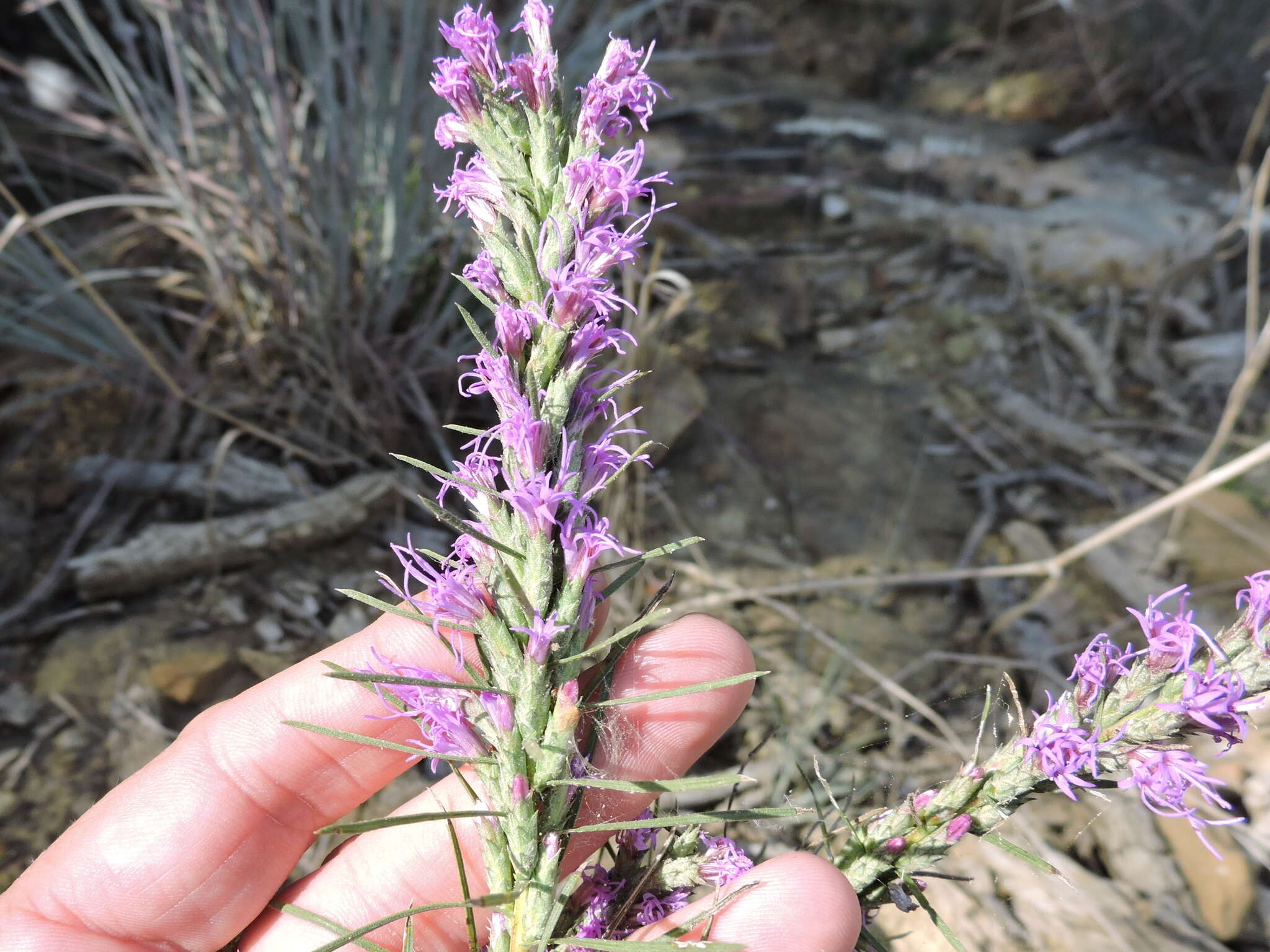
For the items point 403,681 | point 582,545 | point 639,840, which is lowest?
point 639,840

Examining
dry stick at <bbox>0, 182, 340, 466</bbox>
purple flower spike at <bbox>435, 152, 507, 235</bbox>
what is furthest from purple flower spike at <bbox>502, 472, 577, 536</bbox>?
dry stick at <bbox>0, 182, 340, 466</bbox>

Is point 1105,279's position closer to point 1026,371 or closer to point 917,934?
point 1026,371

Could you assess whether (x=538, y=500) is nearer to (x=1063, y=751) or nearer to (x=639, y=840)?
(x=639, y=840)

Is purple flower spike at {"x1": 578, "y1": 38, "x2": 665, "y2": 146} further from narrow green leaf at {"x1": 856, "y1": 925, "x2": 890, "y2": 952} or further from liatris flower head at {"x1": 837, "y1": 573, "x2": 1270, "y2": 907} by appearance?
narrow green leaf at {"x1": 856, "y1": 925, "x2": 890, "y2": 952}

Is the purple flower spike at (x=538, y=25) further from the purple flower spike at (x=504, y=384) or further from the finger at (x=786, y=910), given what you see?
the finger at (x=786, y=910)

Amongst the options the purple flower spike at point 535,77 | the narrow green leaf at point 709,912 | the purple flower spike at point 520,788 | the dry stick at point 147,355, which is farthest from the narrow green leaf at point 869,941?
the dry stick at point 147,355

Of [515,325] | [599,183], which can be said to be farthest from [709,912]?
[599,183]
